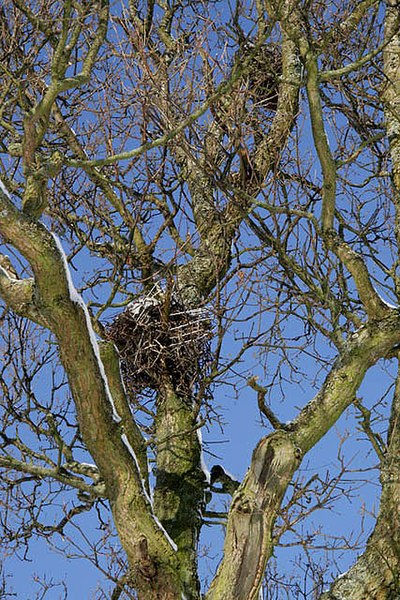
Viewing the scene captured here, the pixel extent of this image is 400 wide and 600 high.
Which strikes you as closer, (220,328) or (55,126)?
(220,328)

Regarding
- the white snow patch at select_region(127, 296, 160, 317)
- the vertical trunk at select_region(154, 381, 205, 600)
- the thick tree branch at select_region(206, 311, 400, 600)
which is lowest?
the thick tree branch at select_region(206, 311, 400, 600)

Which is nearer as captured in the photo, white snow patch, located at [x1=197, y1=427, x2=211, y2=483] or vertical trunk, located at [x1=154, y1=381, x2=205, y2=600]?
vertical trunk, located at [x1=154, y1=381, x2=205, y2=600]

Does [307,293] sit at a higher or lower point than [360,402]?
higher

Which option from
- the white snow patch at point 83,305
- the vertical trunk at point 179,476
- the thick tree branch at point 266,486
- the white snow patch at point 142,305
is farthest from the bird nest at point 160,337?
the thick tree branch at point 266,486

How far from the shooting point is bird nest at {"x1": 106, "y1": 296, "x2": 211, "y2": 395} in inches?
226

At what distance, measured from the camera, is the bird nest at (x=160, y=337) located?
18.8 ft

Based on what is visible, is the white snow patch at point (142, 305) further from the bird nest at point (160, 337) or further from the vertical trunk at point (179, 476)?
the vertical trunk at point (179, 476)

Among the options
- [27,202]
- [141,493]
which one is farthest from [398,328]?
[27,202]

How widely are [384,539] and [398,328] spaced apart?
4.45 ft

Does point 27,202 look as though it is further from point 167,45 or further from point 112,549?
point 167,45

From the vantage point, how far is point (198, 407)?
6.01 meters

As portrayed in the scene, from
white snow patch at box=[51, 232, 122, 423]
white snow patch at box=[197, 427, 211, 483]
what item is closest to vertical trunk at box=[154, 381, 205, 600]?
white snow patch at box=[197, 427, 211, 483]

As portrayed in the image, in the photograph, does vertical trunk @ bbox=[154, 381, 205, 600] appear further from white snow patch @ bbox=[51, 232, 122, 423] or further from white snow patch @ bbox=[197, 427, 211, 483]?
white snow patch @ bbox=[51, 232, 122, 423]

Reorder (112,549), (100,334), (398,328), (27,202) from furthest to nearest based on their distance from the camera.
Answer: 1. (100,334)
2. (112,549)
3. (398,328)
4. (27,202)
